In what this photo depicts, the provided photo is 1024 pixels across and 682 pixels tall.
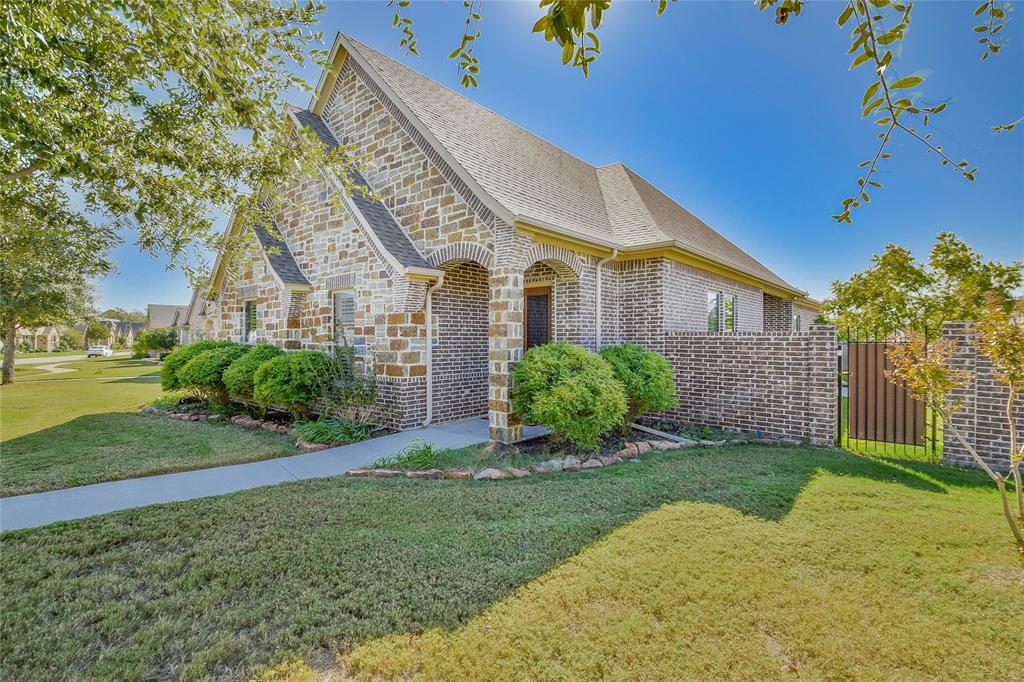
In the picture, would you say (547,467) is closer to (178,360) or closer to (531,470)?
(531,470)

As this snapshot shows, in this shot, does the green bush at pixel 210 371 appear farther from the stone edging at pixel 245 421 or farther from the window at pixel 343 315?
the window at pixel 343 315

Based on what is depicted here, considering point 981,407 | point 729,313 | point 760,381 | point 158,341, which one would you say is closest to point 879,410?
point 981,407

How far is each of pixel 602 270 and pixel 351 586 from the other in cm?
801

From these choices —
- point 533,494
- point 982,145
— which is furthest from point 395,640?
point 982,145

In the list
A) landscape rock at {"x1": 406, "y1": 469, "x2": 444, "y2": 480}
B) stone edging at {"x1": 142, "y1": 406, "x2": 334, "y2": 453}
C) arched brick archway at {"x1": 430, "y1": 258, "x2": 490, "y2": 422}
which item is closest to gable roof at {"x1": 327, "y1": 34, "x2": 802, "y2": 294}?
arched brick archway at {"x1": 430, "y1": 258, "x2": 490, "y2": 422}

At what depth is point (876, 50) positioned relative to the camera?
1.80 m

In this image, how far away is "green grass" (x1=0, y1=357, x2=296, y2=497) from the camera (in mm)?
6078

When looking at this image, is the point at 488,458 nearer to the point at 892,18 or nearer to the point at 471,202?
the point at 471,202

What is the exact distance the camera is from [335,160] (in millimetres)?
6082

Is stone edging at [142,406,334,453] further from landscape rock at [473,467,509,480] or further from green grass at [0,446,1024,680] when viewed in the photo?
landscape rock at [473,467,509,480]

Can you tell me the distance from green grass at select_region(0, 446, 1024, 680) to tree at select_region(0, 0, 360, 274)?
3.91 meters

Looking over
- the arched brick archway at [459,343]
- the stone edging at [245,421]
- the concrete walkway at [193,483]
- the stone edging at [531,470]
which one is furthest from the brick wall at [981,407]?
the stone edging at [245,421]

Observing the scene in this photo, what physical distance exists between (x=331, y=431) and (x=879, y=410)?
9760 millimetres

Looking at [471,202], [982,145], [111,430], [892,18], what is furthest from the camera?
[111,430]
